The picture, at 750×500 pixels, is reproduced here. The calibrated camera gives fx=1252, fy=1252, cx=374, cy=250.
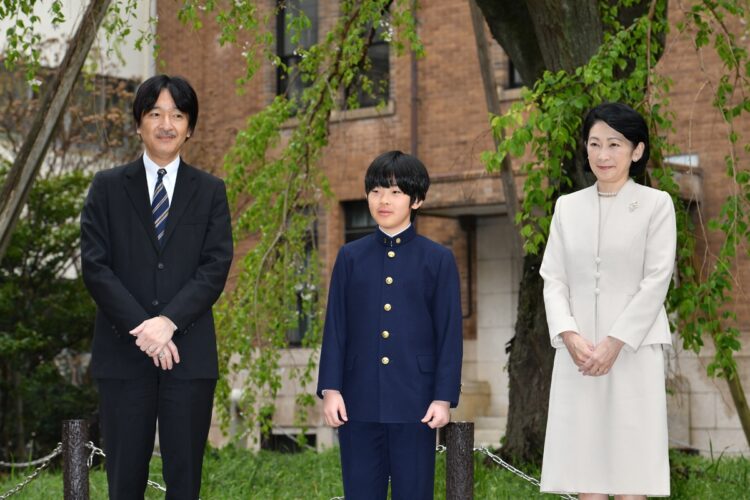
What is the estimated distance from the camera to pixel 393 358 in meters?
5.08

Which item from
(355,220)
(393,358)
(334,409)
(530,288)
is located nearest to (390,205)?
(393,358)

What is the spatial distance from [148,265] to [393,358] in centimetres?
107

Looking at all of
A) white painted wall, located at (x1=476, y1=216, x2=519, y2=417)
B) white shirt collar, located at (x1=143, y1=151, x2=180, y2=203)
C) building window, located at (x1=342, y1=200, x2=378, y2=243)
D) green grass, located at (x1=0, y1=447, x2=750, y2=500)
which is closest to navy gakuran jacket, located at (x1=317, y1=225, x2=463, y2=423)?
white shirt collar, located at (x1=143, y1=151, x2=180, y2=203)

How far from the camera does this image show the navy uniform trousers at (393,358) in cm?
502

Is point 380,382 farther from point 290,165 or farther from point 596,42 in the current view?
point 290,165

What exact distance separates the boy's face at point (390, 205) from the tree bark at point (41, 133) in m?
4.08

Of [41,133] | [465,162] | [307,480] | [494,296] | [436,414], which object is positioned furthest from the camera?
[494,296]

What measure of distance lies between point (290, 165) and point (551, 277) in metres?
5.79

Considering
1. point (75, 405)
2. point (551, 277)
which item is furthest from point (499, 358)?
point (551, 277)

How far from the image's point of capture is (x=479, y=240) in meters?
17.9

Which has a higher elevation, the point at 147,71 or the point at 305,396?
the point at 147,71

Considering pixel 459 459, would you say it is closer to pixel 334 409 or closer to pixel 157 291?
pixel 334 409

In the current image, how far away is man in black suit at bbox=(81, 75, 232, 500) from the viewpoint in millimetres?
4992

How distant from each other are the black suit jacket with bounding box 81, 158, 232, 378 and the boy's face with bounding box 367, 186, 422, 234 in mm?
653
